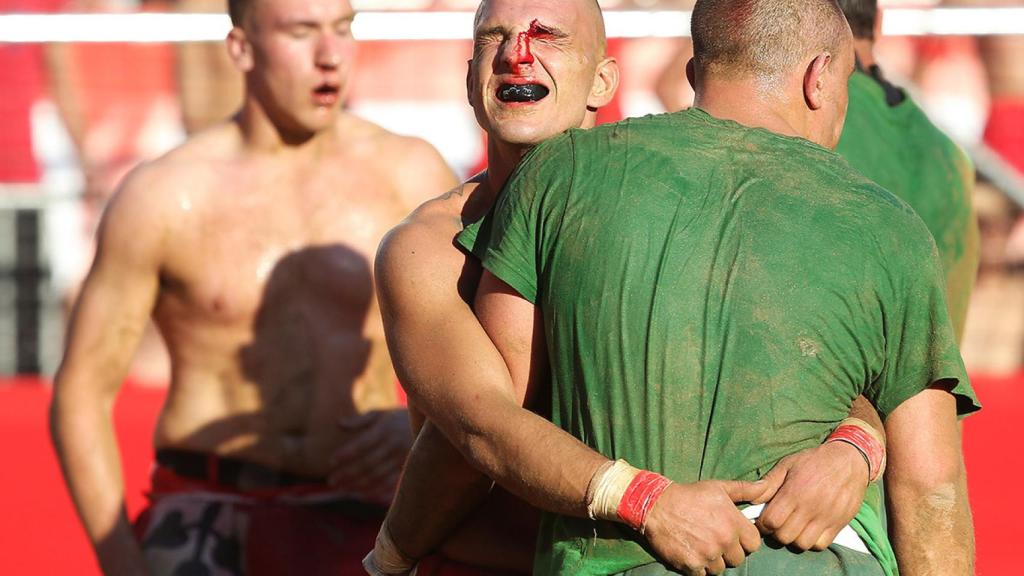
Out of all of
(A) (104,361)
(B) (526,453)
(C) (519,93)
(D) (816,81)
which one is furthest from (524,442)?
(A) (104,361)

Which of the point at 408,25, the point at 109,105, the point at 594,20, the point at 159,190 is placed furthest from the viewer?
the point at 109,105

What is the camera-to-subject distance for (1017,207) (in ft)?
24.9

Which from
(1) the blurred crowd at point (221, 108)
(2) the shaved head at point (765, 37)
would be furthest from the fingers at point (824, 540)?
(1) the blurred crowd at point (221, 108)

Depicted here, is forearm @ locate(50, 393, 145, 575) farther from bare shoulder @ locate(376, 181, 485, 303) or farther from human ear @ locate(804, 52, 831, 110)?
human ear @ locate(804, 52, 831, 110)

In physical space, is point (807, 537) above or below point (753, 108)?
below

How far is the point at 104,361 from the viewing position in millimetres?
3551

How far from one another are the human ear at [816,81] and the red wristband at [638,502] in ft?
2.42

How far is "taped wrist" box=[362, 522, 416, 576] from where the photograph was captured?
2590mm

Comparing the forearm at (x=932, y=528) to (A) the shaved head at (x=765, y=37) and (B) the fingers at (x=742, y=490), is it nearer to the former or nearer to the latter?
(B) the fingers at (x=742, y=490)

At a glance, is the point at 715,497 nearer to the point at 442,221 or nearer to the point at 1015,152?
the point at 442,221

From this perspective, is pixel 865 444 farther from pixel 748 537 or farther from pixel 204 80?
pixel 204 80

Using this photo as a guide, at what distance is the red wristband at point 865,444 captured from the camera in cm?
221

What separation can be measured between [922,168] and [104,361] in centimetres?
202

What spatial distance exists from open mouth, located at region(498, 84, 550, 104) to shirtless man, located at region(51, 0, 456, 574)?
4.06 feet
